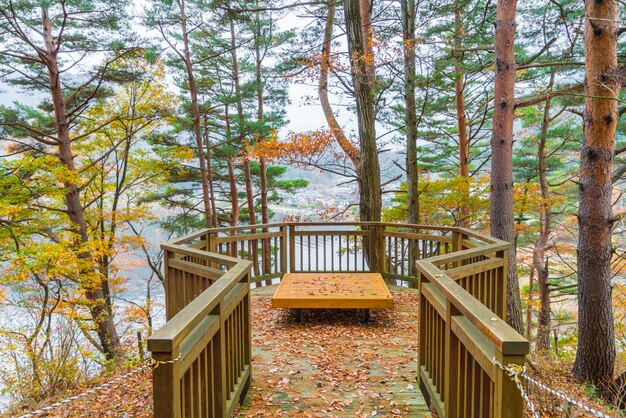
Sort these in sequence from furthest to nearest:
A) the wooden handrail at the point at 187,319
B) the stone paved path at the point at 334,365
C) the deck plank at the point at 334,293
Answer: the deck plank at the point at 334,293
the stone paved path at the point at 334,365
the wooden handrail at the point at 187,319

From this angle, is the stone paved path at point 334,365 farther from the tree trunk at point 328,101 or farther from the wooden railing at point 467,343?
the tree trunk at point 328,101

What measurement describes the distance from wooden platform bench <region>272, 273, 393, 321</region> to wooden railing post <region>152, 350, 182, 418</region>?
10.7 feet

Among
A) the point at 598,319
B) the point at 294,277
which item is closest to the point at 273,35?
the point at 294,277

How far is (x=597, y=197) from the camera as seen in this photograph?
494 cm

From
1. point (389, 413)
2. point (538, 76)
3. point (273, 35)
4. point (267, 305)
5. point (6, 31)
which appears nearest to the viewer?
point (389, 413)

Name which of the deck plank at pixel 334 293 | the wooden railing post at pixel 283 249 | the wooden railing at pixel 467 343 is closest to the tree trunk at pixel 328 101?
the wooden railing post at pixel 283 249

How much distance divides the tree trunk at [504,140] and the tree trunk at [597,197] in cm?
99

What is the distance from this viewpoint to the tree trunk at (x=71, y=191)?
28.1ft

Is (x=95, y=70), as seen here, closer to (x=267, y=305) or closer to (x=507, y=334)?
(x=267, y=305)

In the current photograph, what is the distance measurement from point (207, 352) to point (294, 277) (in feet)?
12.8

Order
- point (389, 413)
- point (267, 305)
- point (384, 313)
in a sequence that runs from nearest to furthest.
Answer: point (389, 413) → point (384, 313) → point (267, 305)

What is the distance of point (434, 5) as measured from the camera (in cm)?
920

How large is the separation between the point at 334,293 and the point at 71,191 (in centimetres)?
706

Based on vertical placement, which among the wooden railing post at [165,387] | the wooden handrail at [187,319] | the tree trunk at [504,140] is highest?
the tree trunk at [504,140]
